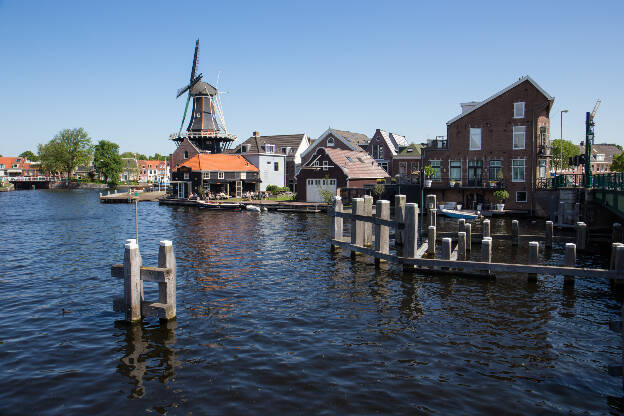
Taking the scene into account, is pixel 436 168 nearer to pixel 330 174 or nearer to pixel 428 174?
pixel 428 174

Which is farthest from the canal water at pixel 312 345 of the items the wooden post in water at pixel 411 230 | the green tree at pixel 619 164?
the green tree at pixel 619 164

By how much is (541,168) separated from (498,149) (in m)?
4.80

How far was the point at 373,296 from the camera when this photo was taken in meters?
17.8

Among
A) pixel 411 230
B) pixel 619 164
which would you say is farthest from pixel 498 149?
pixel 619 164

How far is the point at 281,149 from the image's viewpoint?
283 feet

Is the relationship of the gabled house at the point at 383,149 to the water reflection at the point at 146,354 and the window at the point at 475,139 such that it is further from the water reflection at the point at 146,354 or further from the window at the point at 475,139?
the water reflection at the point at 146,354

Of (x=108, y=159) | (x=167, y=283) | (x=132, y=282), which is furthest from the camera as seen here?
(x=108, y=159)

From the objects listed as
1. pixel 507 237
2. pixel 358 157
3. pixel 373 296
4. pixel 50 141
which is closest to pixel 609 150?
pixel 358 157

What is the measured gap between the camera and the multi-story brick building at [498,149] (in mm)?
48062

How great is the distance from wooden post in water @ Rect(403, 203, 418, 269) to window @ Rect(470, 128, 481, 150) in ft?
115

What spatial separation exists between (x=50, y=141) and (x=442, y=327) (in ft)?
522

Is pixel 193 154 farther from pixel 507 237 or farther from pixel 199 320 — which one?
pixel 199 320

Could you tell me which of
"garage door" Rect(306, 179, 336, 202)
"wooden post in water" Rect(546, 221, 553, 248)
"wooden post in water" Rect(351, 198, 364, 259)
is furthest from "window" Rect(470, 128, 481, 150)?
"wooden post in water" Rect(351, 198, 364, 259)

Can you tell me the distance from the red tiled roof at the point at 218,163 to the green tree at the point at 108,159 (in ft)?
267
